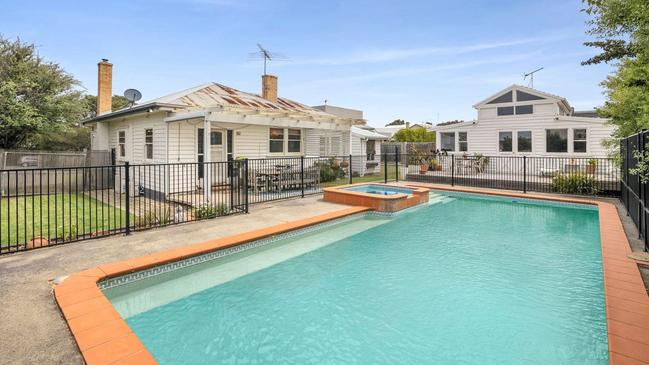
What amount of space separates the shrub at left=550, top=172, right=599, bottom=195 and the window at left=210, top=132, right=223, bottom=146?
12.1 metres

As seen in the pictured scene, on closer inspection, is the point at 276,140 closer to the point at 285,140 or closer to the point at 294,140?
the point at 285,140

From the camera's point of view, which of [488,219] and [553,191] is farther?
[553,191]

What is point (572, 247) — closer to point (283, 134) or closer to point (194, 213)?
point (194, 213)

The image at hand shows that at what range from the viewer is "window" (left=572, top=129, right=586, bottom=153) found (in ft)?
49.3

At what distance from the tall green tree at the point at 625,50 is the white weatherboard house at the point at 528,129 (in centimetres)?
394

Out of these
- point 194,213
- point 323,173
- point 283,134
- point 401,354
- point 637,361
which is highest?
point 283,134

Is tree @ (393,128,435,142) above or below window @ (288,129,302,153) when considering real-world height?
above

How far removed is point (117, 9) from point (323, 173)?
31.0 ft

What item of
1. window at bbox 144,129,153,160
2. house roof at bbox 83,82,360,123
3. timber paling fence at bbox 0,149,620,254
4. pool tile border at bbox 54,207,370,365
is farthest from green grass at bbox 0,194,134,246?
house roof at bbox 83,82,360,123

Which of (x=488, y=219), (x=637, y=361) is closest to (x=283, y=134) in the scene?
(x=488, y=219)

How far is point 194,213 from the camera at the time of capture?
25.6 ft

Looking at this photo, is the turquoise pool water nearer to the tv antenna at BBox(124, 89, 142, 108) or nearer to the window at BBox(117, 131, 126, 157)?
the window at BBox(117, 131, 126, 157)

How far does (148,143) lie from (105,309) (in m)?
10.4

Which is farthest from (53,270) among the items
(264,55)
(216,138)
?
(264,55)
